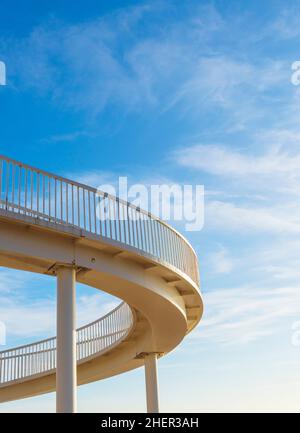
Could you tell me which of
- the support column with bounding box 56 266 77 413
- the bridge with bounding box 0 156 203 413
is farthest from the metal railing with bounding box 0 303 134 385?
the support column with bounding box 56 266 77 413

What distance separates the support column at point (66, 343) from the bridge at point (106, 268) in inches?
1.2

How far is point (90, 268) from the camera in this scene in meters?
19.4

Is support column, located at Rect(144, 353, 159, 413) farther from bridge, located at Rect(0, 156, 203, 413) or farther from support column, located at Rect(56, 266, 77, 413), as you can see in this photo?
support column, located at Rect(56, 266, 77, 413)

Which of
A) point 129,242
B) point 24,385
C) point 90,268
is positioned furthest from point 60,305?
point 24,385

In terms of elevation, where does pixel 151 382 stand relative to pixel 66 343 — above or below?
above

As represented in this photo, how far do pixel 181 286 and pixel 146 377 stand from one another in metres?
7.72

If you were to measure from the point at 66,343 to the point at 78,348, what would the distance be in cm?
1460

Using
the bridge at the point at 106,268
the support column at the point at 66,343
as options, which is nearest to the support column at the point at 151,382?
the bridge at the point at 106,268

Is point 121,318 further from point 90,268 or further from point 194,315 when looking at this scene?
point 90,268

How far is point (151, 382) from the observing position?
2969 centimetres

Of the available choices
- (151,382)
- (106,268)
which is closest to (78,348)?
(151,382)

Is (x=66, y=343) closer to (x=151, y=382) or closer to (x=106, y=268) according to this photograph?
(x=106, y=268)
